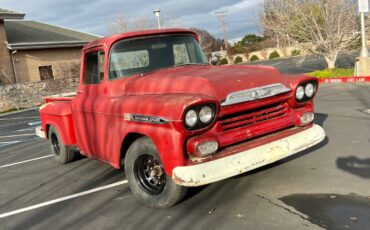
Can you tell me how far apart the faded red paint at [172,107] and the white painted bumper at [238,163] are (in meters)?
0.09

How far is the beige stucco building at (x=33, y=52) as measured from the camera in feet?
83.9

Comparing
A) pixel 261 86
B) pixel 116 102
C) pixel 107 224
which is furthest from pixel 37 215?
pixel 261 86

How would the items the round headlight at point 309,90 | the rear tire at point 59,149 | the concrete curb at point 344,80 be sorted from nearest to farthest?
the round headlight at point 309,90 → the rear tire at point 59,149 → the concrete curb at point 344,80

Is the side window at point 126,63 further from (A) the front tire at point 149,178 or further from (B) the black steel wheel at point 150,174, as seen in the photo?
(B) the black steel wheel at point 150,174

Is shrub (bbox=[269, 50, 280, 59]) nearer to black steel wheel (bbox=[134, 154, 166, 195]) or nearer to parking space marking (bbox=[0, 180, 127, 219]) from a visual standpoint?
parking space marking (bbox=[0, 180, 127, 219])

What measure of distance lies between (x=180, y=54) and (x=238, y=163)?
2.16 meters

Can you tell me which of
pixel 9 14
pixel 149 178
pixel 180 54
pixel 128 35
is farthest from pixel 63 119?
pixel 9 14

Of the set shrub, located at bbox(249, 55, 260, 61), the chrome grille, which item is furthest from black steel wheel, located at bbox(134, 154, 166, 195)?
shrub, located at bbox(249, 55, 260, 61)

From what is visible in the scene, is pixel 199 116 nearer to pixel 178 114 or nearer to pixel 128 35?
pixel 178 114

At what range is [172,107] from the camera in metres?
4.01

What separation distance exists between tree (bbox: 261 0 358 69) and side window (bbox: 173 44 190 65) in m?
12.6

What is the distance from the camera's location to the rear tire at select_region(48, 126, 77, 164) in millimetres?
7008

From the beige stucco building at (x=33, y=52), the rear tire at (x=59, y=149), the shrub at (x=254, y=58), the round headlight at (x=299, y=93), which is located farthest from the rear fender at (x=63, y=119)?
the shrub at (x=254, y=58)

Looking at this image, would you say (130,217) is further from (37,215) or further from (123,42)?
(123,42)
